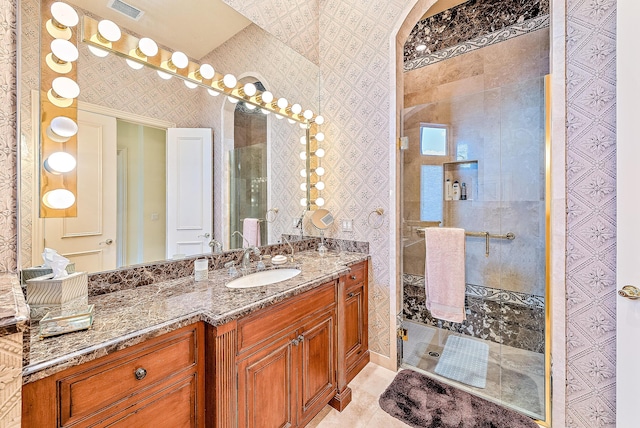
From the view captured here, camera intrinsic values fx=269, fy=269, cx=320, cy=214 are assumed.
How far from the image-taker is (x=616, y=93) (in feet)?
4.17

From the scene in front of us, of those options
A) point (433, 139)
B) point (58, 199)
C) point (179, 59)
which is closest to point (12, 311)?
point (58, 199)

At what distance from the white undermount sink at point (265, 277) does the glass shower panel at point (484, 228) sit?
987 millimetres

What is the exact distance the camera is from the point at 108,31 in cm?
125

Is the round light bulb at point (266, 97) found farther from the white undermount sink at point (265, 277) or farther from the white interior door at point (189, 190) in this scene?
the white undermount sink at point (265, 277)

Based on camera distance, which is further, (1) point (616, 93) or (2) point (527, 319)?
(2) point (527, 319)

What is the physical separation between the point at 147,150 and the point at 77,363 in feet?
3.42

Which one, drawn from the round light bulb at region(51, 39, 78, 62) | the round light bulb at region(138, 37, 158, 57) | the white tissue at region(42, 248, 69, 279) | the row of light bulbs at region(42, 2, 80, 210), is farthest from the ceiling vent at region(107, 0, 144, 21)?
the white tissue at region(42, 248, 69, 279)

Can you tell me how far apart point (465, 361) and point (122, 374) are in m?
2.36

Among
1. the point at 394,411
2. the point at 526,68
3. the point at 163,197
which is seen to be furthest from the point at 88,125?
the point at 526,68

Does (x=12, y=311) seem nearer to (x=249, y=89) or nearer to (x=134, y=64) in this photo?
(x=134, y=64)

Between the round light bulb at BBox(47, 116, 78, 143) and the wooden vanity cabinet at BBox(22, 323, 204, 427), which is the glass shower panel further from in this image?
the round light bulb at BBox(47, 116, 78, 143)

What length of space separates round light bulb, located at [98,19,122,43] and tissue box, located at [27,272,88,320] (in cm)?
108
